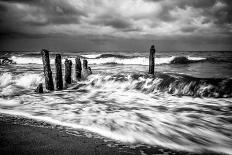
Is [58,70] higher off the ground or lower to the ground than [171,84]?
higher

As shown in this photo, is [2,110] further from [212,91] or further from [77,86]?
[212,91]

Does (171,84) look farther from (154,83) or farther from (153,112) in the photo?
(153,112)

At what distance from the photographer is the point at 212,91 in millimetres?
8625

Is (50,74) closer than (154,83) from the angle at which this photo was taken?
Yes

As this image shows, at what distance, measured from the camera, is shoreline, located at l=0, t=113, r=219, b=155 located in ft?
9.62

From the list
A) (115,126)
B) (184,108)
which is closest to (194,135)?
(115,126)

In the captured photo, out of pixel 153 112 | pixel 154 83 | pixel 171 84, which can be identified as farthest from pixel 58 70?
pixel 153 112

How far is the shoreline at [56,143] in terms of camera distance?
2.93 metres

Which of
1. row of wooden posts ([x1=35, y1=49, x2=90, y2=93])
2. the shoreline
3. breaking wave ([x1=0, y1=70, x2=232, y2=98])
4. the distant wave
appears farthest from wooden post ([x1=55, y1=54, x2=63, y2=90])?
Result: the shoreline

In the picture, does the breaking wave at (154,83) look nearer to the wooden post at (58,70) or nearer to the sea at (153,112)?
the sea at (153,112)

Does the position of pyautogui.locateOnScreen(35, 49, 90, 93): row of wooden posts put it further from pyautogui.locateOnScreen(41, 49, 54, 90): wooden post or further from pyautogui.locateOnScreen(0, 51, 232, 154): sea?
pyautogui.locateOnScreen(0, 51, 232, 154): sea

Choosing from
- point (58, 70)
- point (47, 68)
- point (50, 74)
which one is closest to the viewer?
point (47, 68)

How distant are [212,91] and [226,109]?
1.96m

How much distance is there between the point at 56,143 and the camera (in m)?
3.17
